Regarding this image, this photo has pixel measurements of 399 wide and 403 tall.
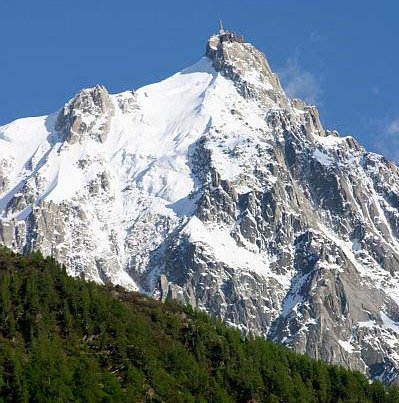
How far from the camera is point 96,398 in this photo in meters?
197

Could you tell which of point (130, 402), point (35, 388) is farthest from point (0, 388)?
point (130, 402)

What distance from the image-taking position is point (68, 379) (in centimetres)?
19988

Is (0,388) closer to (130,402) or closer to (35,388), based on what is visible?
(35,388)

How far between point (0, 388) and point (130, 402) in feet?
60.9

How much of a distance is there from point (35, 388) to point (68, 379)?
5585 millimetres

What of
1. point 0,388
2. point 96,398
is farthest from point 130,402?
point 0,388

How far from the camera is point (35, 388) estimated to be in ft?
644

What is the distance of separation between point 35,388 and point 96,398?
861 cm

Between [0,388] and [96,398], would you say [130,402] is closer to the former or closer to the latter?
[96,398]

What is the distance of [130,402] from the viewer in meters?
200
